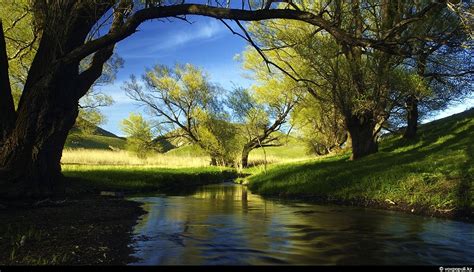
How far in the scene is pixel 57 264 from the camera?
6.91 meters

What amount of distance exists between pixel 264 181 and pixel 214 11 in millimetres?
18650

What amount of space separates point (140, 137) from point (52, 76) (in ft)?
150

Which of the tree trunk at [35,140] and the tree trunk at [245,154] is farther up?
the tree trunk at [245,154]

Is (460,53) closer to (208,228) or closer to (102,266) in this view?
(208,228)

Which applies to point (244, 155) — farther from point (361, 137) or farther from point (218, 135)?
point (361, 137)

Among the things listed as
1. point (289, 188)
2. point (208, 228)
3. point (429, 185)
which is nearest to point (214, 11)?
point (208, 228)

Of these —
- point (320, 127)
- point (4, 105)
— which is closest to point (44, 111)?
point (4, 105)

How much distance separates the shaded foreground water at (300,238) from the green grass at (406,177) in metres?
1.60

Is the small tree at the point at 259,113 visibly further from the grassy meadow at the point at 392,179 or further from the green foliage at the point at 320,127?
the grassy meadow at the point at 392,179

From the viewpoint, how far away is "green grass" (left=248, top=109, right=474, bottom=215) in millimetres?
15203

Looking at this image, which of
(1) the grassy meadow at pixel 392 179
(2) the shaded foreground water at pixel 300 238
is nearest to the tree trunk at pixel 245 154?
(1) the grassy meadow at pixel 392 179

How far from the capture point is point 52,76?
1338cm

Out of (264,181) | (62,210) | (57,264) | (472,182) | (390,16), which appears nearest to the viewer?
(57,264)

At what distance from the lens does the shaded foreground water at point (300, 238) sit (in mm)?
8312
